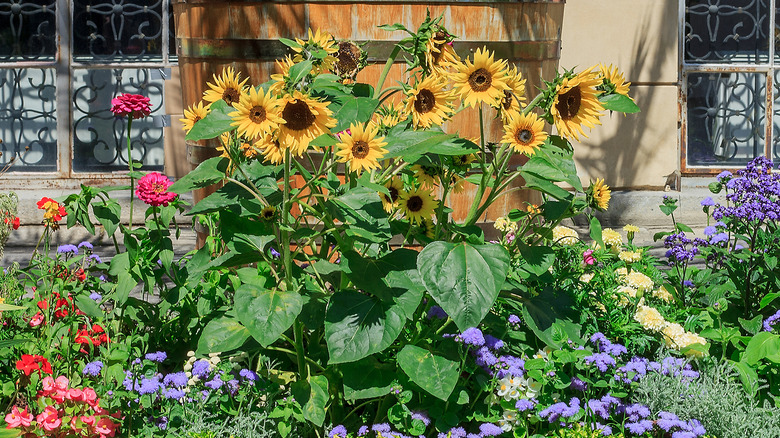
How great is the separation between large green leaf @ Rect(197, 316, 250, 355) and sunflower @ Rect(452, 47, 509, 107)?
0.78 meters

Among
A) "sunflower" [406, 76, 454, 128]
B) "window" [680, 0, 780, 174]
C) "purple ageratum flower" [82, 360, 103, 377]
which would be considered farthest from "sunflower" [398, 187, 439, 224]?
"window" [680, 0, 780, 174]

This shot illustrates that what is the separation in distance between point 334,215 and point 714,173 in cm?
487

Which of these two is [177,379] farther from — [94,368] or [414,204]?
[414,204]

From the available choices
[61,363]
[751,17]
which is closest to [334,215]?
[61,363]

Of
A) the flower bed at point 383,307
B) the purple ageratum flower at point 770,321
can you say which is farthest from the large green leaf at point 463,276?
the purple ageratum flower at point 770,321

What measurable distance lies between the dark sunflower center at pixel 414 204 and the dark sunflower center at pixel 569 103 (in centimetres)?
44

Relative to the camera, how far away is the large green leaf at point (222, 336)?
2088 millimetres

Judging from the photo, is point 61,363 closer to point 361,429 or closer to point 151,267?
point 151,267

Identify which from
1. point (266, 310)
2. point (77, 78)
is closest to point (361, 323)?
point (266, 310)

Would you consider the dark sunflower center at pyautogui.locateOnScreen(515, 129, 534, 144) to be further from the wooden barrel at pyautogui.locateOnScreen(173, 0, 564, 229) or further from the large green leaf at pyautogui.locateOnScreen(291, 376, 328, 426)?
the wooden barrel at pyautogui.locateOnScreen(173, 0, 564, 229)

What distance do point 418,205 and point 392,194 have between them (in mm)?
107

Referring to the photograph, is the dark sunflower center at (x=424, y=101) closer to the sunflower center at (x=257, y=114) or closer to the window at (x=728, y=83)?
the sunflower center at (x=257, y=114)

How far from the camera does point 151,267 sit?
2.65m

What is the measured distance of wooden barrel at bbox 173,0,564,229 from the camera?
325 cm
